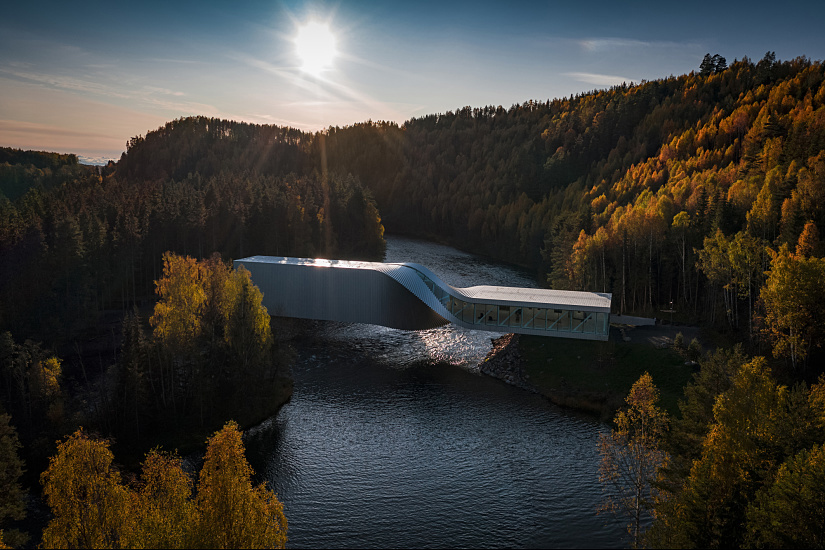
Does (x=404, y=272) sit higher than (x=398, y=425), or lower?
higher

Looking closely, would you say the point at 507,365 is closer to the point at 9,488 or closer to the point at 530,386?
the point at 530,386

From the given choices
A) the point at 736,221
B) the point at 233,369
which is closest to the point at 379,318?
the point at 233,369

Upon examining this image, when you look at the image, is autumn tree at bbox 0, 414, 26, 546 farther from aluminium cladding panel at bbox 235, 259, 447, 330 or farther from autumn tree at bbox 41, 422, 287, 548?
aluminium cladding panel at bbox 235, 259, 447, 330

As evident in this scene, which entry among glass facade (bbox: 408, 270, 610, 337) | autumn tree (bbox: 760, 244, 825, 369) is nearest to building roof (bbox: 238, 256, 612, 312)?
glass facade (bbox: 408, 270, 610, 337)

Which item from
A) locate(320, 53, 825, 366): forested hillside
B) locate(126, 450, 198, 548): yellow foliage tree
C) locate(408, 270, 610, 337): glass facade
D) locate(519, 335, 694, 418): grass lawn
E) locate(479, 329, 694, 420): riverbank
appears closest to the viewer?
locate(126, 450, 198, 548): yellow foliage tree

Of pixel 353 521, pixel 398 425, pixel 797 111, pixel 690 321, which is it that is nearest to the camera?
pixel 353 521

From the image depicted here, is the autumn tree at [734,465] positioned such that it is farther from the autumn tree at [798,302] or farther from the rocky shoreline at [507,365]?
the rocky shoreline at [507,365]

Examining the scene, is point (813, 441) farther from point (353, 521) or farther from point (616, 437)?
point (353, 521)
